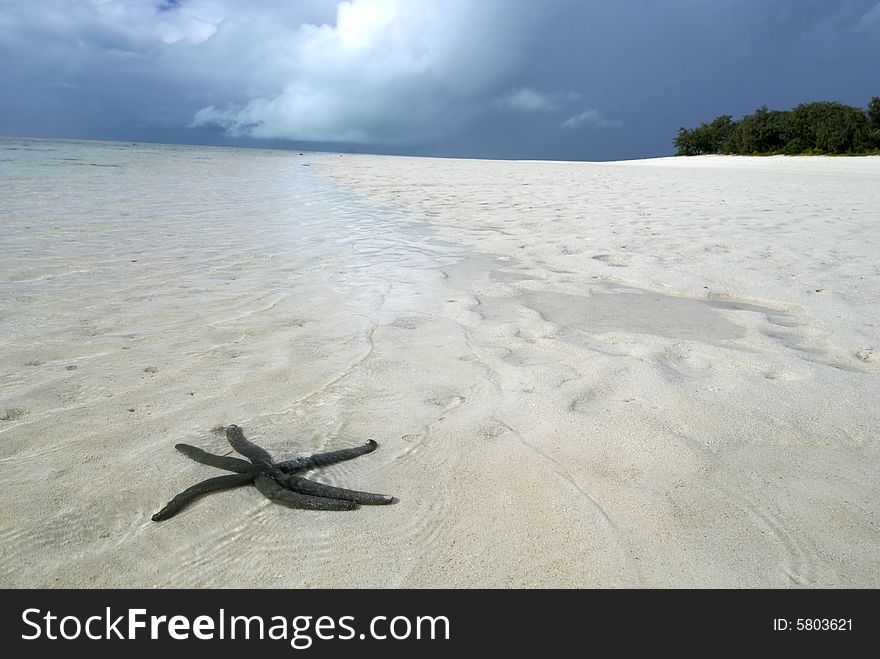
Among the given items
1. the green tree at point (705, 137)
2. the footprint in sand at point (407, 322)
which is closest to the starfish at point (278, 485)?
the footprint in sand at point (407, 322)

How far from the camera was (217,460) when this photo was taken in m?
2.41

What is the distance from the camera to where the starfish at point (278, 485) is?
2162mm

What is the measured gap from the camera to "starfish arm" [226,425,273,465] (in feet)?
7.94

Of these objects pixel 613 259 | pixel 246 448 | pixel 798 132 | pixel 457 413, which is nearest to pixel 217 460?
pixel 246 448

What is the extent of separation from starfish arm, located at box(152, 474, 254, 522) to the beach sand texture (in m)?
0.05

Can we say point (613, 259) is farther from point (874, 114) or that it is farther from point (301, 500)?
point (874, 114)

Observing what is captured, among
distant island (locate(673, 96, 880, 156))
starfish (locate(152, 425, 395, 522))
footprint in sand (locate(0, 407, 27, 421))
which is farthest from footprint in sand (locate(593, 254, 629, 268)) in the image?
distant island (locate(673, 96, 880, 156))

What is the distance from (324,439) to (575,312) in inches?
100

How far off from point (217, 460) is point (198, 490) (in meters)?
0.21

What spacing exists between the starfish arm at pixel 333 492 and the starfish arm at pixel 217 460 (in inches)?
Result: 8.2

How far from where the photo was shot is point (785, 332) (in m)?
3.96
